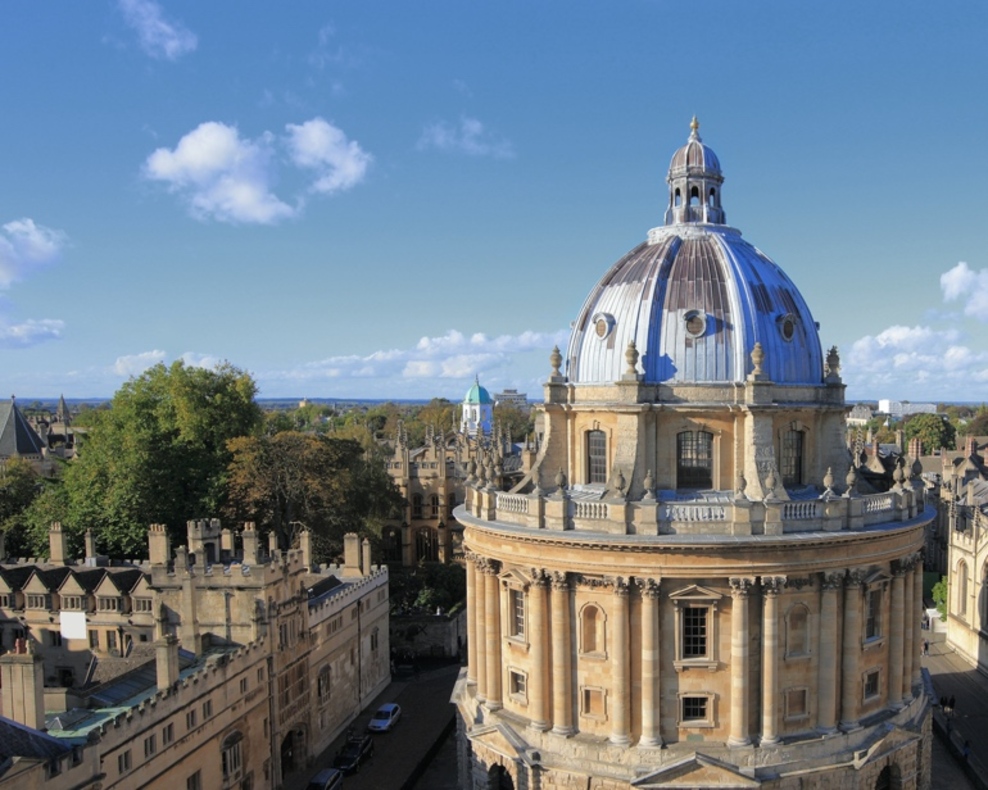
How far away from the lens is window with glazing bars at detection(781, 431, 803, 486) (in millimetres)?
36281

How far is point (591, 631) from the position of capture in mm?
33812

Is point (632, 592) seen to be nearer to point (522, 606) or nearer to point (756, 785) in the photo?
point (522, 606)

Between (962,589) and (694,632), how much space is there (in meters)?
35.9

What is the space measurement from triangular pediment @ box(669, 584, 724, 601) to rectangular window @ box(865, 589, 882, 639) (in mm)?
7384

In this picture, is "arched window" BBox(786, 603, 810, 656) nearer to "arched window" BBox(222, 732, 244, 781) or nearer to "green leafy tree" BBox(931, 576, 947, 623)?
"arched window" BBox(222, 732, 244, 781)

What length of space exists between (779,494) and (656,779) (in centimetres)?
1116

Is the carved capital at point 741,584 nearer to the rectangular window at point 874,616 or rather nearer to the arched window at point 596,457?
the rectangular window at point 874,616

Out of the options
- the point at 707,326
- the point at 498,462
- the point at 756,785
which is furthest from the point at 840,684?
the point at 498,462

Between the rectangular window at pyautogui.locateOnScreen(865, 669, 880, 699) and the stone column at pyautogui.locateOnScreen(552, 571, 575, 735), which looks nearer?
the stone column at pyautogui.locateOnScreen(552, 571, 575, 735)

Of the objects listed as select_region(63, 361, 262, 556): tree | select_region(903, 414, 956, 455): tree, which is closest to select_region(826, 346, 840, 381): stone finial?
select_region(63, 361, 262, 556): tree

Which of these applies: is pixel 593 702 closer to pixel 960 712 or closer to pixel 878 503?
pixel 878 503

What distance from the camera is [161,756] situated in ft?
98.0

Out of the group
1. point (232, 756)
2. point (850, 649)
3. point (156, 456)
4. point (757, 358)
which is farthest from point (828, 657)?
point (156, 456)

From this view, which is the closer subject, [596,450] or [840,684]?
[840,684]
